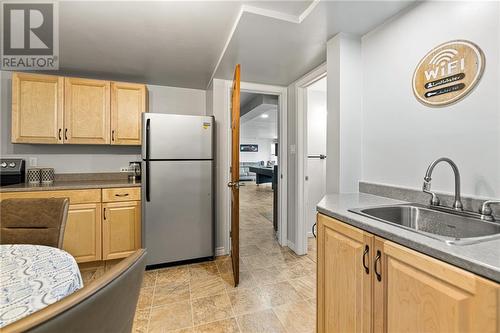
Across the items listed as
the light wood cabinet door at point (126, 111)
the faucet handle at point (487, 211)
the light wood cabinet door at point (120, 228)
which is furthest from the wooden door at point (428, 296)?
the light wood cabinet door at point (126, 111)

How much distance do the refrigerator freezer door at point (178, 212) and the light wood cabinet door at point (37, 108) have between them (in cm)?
114

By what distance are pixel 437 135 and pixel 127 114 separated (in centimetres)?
295

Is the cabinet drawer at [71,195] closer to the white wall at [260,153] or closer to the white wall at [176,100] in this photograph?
the white wall at [176,100]

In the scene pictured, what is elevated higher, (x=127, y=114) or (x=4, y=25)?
(x=4, y=25)

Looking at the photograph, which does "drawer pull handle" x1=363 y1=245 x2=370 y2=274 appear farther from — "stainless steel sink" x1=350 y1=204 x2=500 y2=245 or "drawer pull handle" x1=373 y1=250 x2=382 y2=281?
"stainless steel sink" x1=350 y1=204 x2=500 y2=245

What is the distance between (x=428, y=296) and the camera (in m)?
0.74

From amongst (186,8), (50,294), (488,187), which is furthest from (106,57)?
(488,187)

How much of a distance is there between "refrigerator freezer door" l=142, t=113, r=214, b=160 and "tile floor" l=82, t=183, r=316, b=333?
124 cm

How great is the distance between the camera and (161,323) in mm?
1604

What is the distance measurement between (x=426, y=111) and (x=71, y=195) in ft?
10.0

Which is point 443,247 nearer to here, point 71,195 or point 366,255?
point 366,255

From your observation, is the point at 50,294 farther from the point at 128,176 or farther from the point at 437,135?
the point at 128,176

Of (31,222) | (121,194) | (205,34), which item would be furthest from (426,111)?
(121,194)

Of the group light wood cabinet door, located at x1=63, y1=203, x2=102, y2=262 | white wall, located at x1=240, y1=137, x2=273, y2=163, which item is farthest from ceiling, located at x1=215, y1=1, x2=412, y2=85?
white wall, located at x1=240, y1=137, x2=273, y2=163
